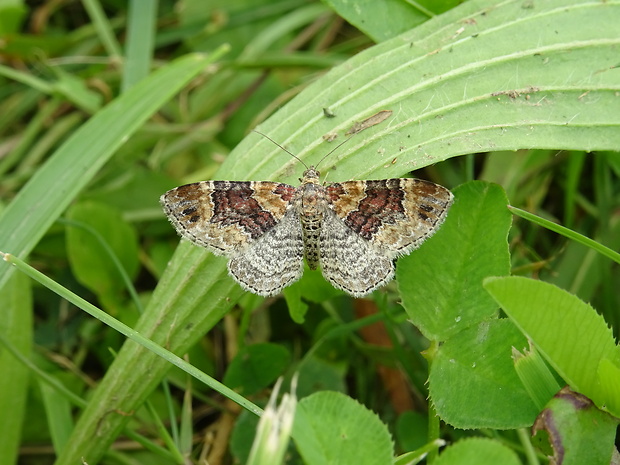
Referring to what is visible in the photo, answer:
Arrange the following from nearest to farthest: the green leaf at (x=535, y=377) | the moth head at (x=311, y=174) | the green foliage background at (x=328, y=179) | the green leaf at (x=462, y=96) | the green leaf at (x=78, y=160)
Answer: the green leaf at (x=535, y=377) → the green foliage background at (x=328, y=179) → the green leaf at (x=462, y=96) → the moth head at (x=311, y=174) → the green leaf at (x=78, y=160)

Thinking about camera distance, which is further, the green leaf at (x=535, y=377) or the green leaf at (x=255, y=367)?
the green leaf at (x=255, y=367)

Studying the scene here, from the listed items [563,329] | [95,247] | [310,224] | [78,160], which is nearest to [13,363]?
[95,247]

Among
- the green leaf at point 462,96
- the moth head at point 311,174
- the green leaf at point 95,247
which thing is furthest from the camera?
the green leaf at point 95,247

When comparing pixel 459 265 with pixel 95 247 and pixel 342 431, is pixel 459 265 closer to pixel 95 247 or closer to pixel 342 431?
pixel 342 431

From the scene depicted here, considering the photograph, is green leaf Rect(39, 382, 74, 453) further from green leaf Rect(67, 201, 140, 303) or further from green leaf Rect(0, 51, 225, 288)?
green leaf Rect(0, 51, 225, 288)

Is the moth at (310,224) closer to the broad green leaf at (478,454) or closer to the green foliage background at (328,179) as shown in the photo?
the green foliage background at (328,179)

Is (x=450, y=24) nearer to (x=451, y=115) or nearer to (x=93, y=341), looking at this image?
(x=451, y=115)

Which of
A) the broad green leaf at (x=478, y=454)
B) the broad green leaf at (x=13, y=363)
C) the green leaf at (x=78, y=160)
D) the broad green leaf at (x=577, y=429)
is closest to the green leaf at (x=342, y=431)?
the broad green leaf at (x=478, y=454)

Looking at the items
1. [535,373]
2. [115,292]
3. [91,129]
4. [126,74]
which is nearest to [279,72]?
[126,74]
